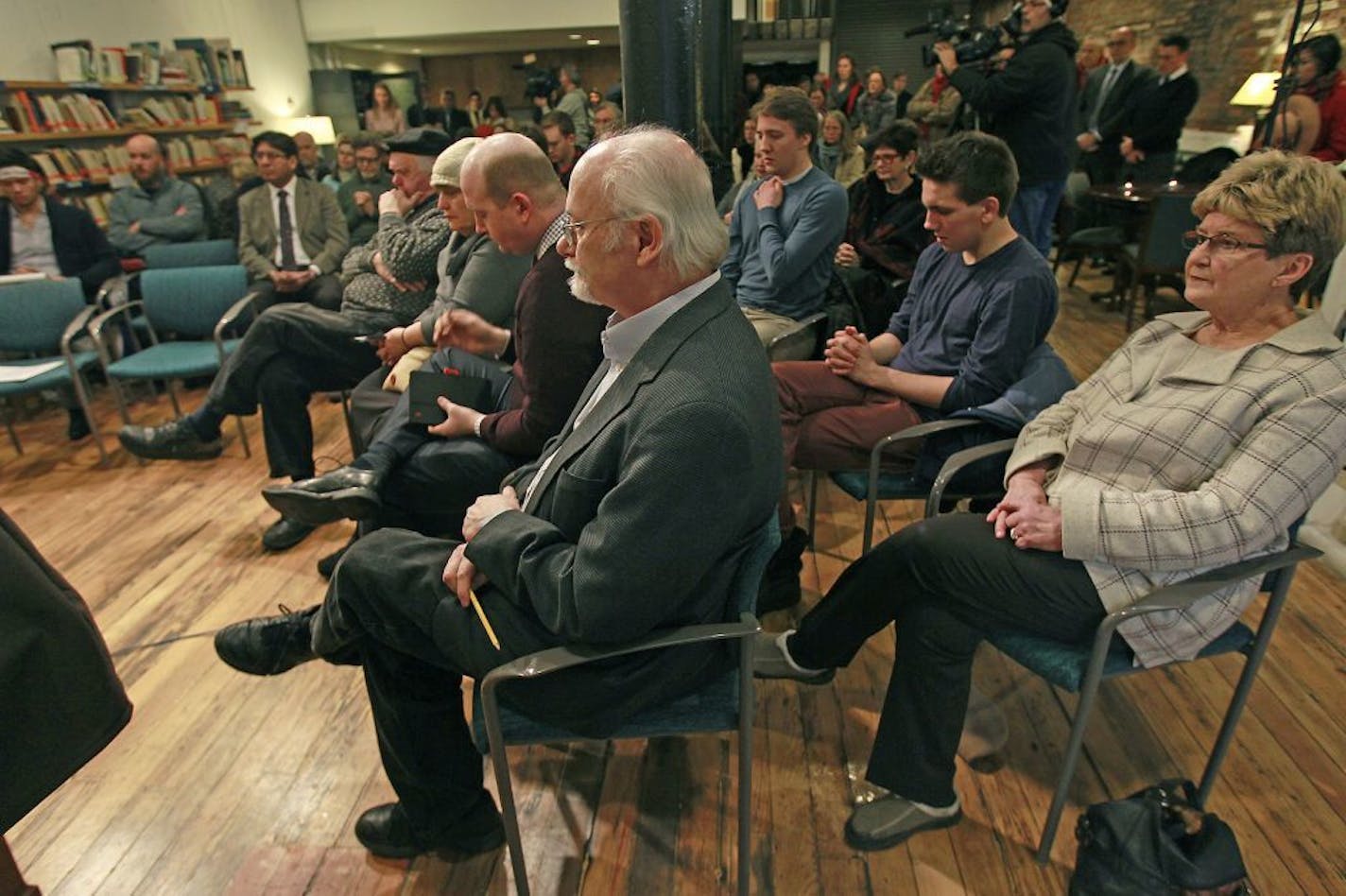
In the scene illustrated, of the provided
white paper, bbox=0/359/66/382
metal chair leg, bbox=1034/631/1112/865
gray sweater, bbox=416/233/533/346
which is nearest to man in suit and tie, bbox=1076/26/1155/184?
gray sweater, bbox=416/233/533/346

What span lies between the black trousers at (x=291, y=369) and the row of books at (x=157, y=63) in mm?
4594

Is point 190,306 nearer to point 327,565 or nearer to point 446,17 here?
point 327,565

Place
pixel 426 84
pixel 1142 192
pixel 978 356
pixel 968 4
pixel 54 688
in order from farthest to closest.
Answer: pixel 426 84
pixel 968 4
pixel 1142 192
pixel 978 356
pixel 54 688

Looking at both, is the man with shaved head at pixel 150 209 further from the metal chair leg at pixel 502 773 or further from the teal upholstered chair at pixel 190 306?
the metal chair leg at pixel 502 773

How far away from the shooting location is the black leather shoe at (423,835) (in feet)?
5.11

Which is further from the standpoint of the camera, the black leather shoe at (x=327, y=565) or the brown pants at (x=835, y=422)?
the black leather shoe at (x=327, y=565)

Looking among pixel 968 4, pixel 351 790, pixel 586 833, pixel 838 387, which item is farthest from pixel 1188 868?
pixel 968 4

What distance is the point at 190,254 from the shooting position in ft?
13.3

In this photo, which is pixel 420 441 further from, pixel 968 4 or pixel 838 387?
pixel 968 4

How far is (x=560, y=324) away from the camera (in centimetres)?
171

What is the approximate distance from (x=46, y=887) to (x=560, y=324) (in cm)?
155

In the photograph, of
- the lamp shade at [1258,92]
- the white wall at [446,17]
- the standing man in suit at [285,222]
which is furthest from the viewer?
the white wall at [446,17]

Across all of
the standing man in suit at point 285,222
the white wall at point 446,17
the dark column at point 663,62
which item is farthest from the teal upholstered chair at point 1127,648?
the white wall at point 446,17

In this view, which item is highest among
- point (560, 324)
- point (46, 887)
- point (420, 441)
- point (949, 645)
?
point (560, 324)
